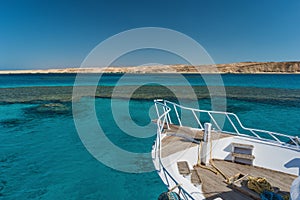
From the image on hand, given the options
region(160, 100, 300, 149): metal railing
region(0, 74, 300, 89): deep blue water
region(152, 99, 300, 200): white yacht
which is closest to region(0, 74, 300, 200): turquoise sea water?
region(160, 100, 300, 149): metal railing

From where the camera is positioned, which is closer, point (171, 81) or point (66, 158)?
point (66, 158)

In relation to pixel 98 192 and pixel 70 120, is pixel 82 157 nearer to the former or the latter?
pixel 98 192

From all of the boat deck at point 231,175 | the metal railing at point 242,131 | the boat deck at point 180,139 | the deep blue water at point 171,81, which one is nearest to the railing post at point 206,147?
the boat deck at point 231,175

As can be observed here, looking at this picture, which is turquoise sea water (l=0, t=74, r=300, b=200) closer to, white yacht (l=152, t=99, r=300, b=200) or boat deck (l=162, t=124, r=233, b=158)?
boat deck (l=162, t=124, r=233, b=158)

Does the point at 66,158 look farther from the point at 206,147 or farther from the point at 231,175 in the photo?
the point at 231,175

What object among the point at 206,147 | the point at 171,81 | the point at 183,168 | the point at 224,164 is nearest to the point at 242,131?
the point at 224,164

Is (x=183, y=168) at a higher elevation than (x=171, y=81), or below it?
below

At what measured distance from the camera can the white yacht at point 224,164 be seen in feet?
15.7

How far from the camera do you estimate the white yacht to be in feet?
15.7

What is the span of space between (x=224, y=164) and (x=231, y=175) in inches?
28.6

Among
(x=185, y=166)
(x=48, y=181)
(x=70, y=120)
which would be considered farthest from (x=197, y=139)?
(x=70, y=120)

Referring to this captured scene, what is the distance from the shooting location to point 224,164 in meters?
6.51

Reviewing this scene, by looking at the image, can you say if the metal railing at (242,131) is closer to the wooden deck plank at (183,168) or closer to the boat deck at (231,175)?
the boat deck at (231,175)

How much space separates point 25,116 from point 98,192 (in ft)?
52.6
